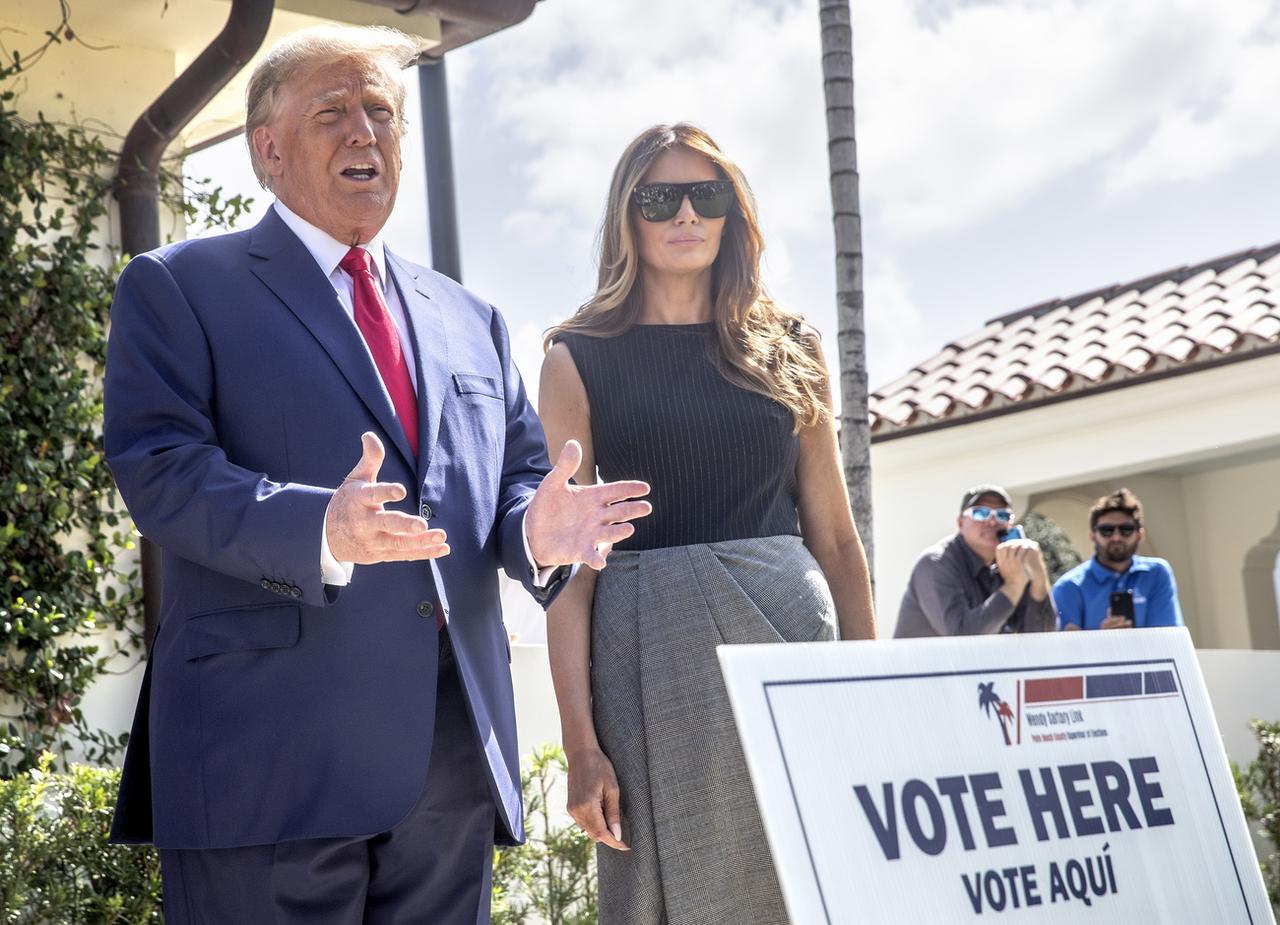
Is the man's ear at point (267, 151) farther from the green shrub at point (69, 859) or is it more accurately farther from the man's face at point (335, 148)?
the green shrub at point (69, 859)

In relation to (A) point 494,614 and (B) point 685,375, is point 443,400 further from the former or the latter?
(B) point 685,375

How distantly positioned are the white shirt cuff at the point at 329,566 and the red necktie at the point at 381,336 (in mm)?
311

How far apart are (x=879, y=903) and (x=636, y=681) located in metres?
1.06

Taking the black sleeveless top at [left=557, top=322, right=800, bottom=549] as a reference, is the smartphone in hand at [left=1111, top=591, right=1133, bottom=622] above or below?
below

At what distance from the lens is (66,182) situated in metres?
6.48

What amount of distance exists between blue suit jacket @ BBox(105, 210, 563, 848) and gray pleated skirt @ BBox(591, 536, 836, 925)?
0.37m

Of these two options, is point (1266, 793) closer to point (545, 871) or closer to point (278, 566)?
point (545, 871)

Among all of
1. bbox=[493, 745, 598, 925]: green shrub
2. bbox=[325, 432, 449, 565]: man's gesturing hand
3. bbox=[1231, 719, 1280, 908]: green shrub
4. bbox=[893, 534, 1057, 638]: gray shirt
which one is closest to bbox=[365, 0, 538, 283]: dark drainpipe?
bbox=[893, 534, 1057, 638]: gray shirt

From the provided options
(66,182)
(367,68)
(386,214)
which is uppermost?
(66,182)

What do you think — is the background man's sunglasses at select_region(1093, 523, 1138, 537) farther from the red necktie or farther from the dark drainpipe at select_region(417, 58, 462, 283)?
the red necktie

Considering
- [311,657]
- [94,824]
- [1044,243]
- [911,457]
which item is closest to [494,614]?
[311,657]

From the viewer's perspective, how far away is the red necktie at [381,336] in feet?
8.13

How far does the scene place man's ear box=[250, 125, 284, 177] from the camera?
2.58 meters

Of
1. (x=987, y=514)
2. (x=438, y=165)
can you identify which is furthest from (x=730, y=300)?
(x=438, y=165)
